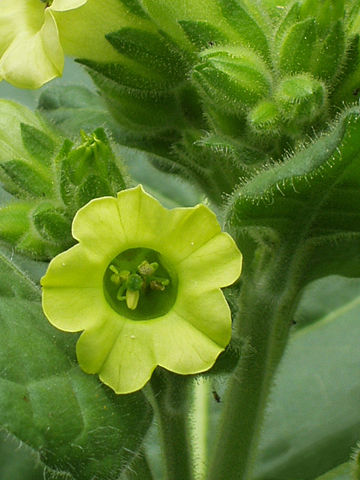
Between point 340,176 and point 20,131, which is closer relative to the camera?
point 340,176

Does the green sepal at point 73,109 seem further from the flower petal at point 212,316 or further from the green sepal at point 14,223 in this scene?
the flower petal at point 212,316

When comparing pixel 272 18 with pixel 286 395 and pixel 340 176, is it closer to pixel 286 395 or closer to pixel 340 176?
pixel 340 176

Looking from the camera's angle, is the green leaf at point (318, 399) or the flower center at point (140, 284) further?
the green leaf at point (318, 399)

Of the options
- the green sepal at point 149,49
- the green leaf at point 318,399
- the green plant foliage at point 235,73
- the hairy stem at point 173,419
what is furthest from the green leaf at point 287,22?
the green leaf at point 318,399

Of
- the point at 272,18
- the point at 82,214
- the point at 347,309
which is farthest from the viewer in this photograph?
the point at 347,309

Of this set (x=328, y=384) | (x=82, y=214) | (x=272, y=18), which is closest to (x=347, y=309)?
(x=328, y=384)

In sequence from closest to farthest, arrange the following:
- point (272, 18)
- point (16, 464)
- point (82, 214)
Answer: point (82, 214) → point (272, 18) → point (16, 464)

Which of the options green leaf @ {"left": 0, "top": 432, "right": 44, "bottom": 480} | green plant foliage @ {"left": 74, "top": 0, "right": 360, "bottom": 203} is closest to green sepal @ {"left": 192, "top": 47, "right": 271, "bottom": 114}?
green plant foliage @ {"left": 74, "top": 0, "right": 360, "bottom": 203}
